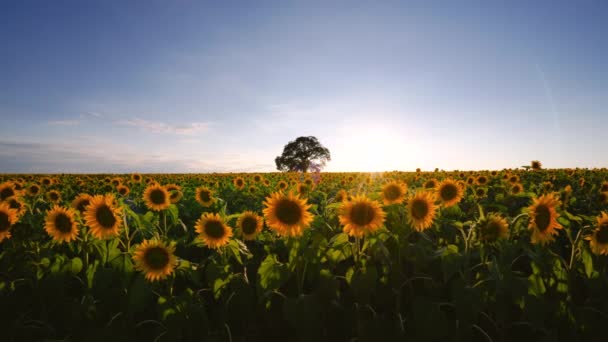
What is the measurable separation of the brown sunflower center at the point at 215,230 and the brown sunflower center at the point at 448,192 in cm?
304

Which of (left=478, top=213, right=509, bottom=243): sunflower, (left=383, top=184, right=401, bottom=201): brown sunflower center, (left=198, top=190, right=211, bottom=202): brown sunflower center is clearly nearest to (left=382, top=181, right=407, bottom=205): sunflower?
(left=383, top=184, right=401, bottom=201): brown sunflower center

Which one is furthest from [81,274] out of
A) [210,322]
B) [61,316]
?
[210,322]

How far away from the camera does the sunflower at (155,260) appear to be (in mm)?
2717

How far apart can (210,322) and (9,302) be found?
1786 millimetres

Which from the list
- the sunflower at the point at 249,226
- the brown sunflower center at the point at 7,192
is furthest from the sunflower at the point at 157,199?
the brown sunflower center at the point at 7,192

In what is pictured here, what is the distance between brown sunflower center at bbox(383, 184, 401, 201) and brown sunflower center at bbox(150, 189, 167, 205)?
308 cm

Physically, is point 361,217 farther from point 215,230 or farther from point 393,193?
point 215,230

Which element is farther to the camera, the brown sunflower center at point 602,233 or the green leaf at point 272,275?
the brown sunflower center at point 602,233

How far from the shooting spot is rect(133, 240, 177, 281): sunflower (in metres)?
2.72

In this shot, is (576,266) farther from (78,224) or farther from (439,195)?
(78,224)

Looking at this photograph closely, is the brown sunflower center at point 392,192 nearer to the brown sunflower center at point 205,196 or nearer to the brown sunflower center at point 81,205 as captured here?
the brown sunflower center at point 205,196

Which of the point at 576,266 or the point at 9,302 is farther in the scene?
the point at 576,266

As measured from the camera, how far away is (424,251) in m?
2.82

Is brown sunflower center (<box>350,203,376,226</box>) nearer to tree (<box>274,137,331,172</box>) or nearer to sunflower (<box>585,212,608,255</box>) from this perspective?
Answer: sunflower (<box>585,212,608,255</box>)
